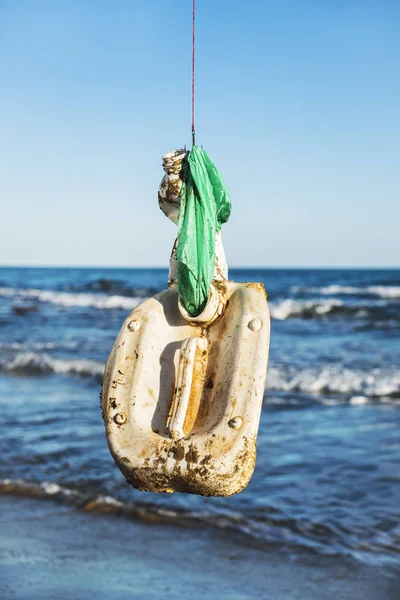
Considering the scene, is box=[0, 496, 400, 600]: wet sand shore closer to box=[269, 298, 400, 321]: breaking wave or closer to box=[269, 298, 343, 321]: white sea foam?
box=[269, 298, 400, 321]: breaking wave

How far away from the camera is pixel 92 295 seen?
28.4 metres

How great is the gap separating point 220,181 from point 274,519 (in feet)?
11.0

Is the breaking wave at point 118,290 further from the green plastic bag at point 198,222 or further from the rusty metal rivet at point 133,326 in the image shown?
the green plastic bag at point 198,222

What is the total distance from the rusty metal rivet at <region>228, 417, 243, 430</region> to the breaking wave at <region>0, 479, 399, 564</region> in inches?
107

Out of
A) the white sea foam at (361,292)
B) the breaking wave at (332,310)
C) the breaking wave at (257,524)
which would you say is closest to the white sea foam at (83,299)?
the breaking wave at (332,310)

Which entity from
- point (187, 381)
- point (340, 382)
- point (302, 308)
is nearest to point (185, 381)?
point (187, 381)

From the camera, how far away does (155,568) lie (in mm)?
4656

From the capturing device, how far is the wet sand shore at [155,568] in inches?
172

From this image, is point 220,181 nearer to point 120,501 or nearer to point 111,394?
point 111,394

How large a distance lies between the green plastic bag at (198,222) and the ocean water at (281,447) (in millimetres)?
2895

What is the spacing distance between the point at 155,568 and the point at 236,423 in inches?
96.6

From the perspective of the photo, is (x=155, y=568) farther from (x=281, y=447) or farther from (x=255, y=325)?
(x=281, y=447)

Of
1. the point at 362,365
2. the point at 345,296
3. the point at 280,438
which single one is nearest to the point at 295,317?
the point at 345,296

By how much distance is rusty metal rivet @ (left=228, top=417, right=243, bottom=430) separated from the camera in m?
2.54
